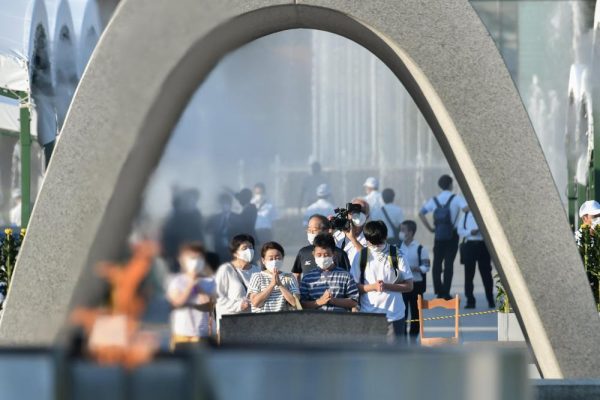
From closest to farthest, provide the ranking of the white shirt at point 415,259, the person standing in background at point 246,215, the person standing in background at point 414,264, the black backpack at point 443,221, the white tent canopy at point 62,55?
the person standing in background at point 414,264
the white shirt at point 415,259
the person standing in background at point 246,215
the black backpack at point 443,221
the white tent canopy at point 62,55

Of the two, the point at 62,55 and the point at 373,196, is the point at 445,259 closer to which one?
the point at 373,196

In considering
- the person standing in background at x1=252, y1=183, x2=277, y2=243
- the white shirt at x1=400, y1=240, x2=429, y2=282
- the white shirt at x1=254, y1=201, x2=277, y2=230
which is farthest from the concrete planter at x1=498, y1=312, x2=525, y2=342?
the white shirt at x1=254, y1=201, x2=277, y2=230

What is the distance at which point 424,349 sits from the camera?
15.7 feet

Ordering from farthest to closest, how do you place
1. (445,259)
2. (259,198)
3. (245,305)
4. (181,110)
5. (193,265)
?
(259,198), (445,259), (245,305), (181,110), (193,265)

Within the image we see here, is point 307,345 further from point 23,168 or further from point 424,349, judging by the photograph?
point 23,168

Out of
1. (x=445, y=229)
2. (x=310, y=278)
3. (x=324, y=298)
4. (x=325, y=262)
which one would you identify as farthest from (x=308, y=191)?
(x=324, y=298)

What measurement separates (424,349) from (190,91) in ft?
14.1

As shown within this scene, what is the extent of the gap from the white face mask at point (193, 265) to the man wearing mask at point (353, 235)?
609cm

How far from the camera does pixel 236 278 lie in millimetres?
10352

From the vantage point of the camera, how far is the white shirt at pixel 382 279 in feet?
35.7

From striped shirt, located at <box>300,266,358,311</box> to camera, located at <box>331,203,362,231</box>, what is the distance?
2.81 metres

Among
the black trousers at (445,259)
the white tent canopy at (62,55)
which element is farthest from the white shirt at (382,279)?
the white tent canopy at (62,55)

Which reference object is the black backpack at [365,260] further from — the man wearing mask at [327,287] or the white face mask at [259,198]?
the white face mask at [259,198]

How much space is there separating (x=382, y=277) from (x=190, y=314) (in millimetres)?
4437
